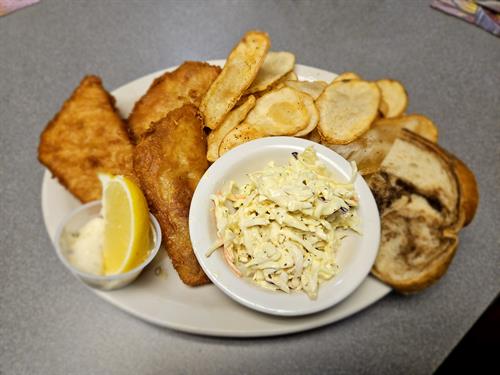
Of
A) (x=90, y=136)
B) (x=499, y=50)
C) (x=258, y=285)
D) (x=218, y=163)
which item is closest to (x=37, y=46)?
(x=90, y=136)

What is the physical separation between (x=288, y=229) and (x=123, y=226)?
1.80 feet

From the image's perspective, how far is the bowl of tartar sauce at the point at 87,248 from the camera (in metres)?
1.38

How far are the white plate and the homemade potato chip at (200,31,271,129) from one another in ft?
2.17

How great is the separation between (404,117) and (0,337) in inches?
75.3

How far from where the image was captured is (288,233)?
142cm

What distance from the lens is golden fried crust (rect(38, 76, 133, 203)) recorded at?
1.73 metres

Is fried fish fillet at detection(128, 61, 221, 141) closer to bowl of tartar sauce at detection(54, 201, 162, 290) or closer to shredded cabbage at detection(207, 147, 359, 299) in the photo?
bowl of tartar sauce at detection(54, 201, 162, 290)

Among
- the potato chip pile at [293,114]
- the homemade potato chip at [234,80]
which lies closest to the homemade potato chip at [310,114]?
the potato chip pile at [293,114]

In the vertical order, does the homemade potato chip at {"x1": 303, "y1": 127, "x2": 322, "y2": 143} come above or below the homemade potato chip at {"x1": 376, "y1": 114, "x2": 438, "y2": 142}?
below

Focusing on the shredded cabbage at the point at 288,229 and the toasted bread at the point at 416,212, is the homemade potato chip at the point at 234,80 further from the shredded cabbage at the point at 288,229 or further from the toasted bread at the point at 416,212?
the toasted bread at the point at 416,212

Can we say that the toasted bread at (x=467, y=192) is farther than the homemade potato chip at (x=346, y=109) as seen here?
No

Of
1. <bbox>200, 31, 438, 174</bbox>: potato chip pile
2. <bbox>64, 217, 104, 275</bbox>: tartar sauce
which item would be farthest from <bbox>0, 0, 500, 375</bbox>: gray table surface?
<bbox>200, 31, 438, 174</bbox>: potato chip pile

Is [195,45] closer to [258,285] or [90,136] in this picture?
[90,136]

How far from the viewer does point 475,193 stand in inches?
65.1
